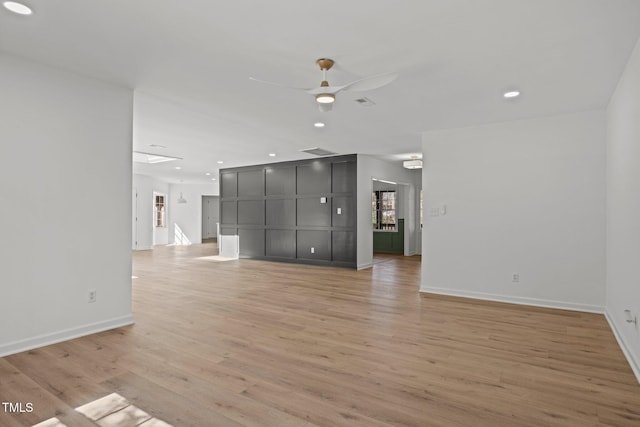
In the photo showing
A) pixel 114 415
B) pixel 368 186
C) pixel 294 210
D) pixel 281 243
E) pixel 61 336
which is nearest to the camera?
pixel 114 415

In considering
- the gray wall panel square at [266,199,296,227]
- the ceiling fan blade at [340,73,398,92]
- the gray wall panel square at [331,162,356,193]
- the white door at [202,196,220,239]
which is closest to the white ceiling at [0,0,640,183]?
the ceiling fan blade at [340,73,398,92]

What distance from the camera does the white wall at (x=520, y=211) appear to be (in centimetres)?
460

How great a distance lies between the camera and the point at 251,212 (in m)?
9.88

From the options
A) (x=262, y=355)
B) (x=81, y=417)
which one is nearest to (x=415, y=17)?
(x=262, y=355)

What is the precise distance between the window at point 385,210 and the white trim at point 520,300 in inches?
226

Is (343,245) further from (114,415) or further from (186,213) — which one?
(186,213)

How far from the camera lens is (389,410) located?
7.29 ft

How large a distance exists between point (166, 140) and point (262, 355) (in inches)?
199

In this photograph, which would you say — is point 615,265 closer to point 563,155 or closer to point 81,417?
point 563,155

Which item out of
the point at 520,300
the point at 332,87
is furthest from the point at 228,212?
the point at 332,87

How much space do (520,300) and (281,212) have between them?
5.86 m

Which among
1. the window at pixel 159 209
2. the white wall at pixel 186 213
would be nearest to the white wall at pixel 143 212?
the window at pixel 159 209

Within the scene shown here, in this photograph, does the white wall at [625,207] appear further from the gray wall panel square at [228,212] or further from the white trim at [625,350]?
the gray wall panel square at [228,212]

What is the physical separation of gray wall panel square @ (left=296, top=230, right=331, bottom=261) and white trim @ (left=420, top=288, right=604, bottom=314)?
313cm
